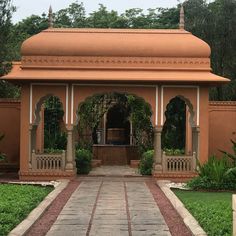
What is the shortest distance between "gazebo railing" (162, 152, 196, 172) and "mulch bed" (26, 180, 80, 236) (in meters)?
3.50

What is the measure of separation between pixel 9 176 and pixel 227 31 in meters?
13.4

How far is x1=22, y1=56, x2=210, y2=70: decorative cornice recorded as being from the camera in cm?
1680

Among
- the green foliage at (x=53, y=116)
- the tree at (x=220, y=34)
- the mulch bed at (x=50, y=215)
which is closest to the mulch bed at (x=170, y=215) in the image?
the mulch bed at (x=50, y=215)

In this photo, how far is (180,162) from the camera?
55.3 ft

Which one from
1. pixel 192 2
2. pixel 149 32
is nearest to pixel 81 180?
pixel 149 32

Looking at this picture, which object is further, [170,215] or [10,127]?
[10,127]

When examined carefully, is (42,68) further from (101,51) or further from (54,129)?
(54,129)

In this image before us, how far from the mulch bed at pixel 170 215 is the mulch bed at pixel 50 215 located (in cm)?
187

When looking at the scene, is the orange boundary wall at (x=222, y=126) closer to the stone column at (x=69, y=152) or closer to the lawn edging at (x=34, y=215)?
the stone column at (x=69, y=152)

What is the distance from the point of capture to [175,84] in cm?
1691

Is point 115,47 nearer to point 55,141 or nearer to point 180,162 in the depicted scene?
point 180,162

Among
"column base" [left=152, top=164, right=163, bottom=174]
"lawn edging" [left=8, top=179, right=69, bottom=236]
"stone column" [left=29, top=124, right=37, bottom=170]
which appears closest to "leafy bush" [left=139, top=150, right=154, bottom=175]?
"column base" [left=152, top=164, right=163, bottom=174]

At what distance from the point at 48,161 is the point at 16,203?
21.4ft

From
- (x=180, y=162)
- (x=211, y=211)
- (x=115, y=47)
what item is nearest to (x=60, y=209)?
(x=211, y=211)
